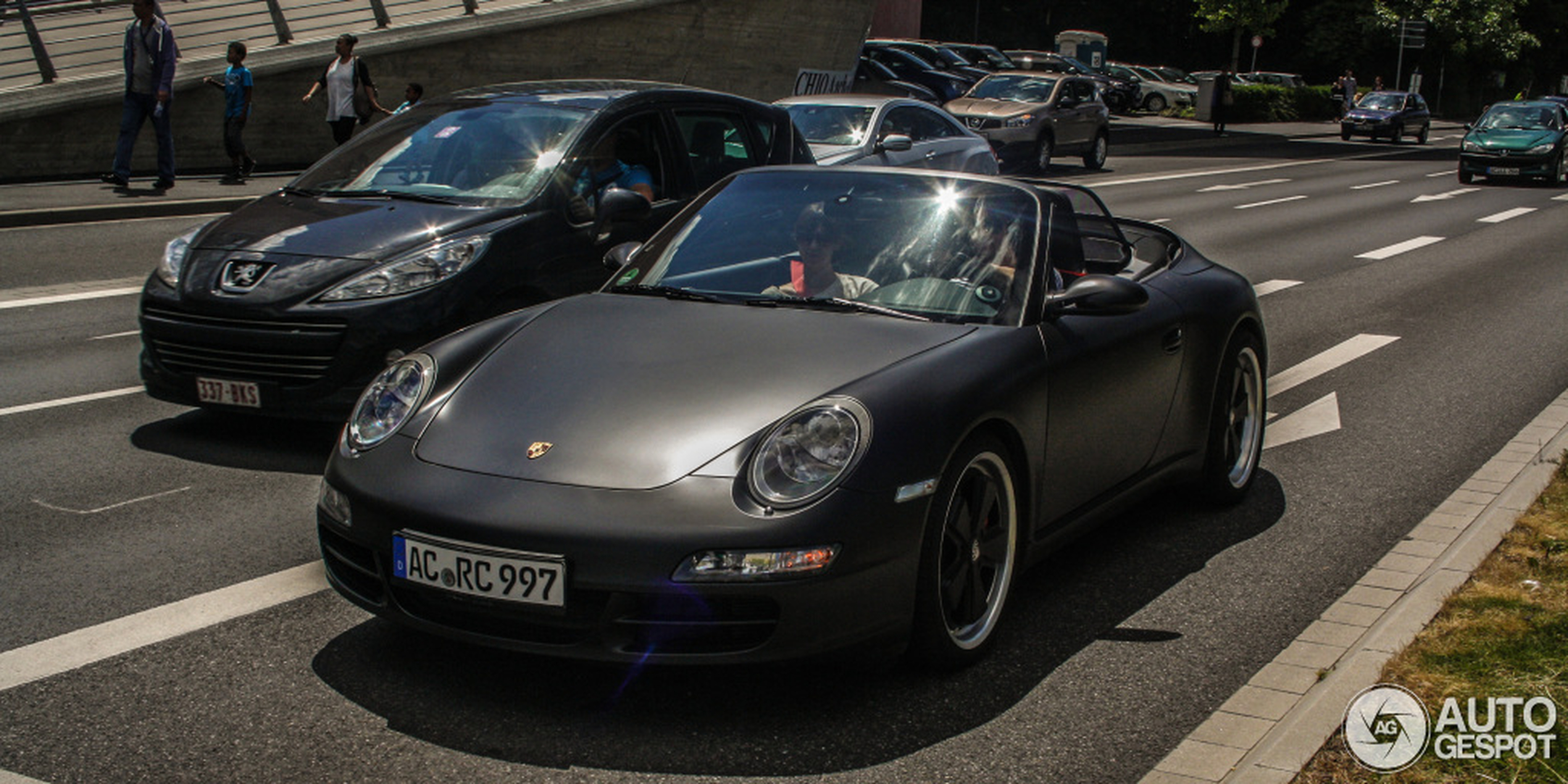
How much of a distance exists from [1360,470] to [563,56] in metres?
20.9

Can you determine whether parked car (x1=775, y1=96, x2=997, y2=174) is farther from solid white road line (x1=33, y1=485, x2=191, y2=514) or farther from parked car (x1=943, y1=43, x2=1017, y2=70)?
parked car (x1=943, y1=43, x2=1017, y2=70)

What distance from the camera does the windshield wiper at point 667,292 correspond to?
15.9 ft

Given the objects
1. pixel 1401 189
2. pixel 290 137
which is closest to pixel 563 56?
pixel 290 137

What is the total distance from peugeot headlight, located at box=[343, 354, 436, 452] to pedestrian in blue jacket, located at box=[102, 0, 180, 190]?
1330 cm

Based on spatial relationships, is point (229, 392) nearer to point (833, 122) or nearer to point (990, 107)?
point (833, 122)

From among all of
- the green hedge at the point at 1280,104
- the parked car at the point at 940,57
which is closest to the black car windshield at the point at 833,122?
the parked car at the point at 940,57

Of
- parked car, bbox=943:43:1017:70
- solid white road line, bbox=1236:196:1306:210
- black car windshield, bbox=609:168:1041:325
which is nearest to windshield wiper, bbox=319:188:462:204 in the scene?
black car windshield, bbox=609:168:1041:325

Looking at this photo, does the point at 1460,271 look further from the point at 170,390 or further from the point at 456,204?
the point at 170,390

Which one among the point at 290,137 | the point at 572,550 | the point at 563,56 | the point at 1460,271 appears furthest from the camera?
the point at 563,56

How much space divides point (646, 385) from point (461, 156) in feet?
12.5

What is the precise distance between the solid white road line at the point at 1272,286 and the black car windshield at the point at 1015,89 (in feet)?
46.7

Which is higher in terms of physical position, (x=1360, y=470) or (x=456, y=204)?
(x=456, y=204)

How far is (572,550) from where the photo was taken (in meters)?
3.66

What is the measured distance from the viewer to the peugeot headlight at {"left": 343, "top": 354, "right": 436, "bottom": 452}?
13.9ft
